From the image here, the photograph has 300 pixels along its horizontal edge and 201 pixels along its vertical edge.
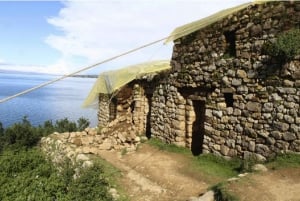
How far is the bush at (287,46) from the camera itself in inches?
250

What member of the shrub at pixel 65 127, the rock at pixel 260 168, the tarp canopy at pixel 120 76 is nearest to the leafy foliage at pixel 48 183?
the rock at pixel 260 168

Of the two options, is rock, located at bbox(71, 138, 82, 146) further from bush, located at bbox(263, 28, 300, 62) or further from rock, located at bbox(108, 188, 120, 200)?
bush, located at bbox(263, 28, 300, 62)

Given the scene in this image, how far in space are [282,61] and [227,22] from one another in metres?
1.93

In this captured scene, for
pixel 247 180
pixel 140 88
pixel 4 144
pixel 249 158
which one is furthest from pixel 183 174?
pixel 4 144

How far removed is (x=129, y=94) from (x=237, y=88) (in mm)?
6235

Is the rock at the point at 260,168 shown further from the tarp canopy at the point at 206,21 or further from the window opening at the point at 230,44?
the tarp canopy at the point at 206,21

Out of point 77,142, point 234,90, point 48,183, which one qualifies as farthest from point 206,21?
point 77,142

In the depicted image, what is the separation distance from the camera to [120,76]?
1291 centimetres

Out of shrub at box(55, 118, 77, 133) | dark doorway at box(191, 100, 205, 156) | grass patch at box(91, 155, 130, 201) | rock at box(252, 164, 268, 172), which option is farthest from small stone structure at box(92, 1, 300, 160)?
shrub at box(55, 118, 77, 133)

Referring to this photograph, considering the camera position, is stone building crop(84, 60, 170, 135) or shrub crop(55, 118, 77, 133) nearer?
stone building crop(84, 60, 170, 135)

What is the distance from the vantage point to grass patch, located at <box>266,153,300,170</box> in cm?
616

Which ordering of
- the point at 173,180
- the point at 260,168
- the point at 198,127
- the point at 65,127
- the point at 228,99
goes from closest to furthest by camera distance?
1. the point at 260,168
2. the point at 173,180
3. the point at 228,99
4. the point at 198,127
5. the point at 65,127

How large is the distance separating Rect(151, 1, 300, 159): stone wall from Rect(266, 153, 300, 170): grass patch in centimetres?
17

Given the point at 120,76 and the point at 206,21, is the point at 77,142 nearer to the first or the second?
the point at 120,76
